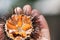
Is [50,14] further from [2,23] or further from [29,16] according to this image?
[2,23]

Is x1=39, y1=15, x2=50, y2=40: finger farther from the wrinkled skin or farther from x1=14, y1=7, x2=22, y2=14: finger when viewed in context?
x1=14, y1=7, x2=22, y2=14: finger

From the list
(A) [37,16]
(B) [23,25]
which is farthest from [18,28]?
(A) [37,16]

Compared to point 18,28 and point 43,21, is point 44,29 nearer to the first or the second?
point 43,21

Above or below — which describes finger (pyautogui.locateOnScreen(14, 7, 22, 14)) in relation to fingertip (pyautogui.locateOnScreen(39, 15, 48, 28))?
above

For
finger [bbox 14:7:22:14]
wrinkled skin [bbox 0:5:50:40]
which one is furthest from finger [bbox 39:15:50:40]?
finger [bbox 14:7:22:14]

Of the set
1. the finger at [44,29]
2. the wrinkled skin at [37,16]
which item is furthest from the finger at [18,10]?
the finger at [44,29]

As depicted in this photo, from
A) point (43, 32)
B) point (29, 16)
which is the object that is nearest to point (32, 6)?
point (29, 16)
